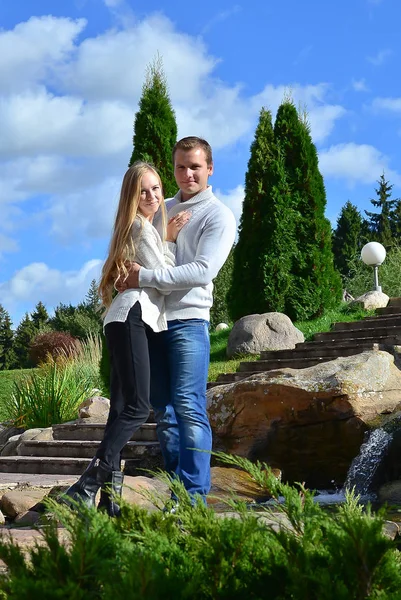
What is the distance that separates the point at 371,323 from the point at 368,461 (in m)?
6.46

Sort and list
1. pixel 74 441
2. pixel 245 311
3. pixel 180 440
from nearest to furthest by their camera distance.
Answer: pixel 180 440 < pixel 74 441 < pixel 245 311

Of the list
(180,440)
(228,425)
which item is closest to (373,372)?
(228,425)

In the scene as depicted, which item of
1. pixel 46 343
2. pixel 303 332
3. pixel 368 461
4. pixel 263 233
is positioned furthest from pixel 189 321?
pixel 46 343

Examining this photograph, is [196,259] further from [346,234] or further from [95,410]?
[346,234]

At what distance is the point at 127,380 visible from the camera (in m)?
3.25

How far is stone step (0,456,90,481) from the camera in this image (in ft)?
20.4

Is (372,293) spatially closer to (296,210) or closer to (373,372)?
(296,210)

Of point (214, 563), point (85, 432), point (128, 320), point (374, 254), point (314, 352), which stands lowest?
point (85, 432)

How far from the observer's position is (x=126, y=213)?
343cm

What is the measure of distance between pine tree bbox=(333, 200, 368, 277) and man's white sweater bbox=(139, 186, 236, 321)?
101ft

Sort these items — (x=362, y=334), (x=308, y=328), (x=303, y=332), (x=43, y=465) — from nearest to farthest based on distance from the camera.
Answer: (x=43, y=465) → (x=362, y=334) → (x=303, y=332) → (x=308, y=328)

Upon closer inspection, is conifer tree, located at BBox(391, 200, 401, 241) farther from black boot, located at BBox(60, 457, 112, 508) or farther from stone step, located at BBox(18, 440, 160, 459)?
black boot, located at BBox(60, 457, 112, 508)

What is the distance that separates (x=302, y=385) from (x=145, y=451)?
1.43m

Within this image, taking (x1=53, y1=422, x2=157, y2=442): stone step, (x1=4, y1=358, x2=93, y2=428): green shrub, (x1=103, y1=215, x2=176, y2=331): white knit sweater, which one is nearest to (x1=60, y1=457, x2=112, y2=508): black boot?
(x1=103, y1=215, x2=176, y2=331): white knit sweater
